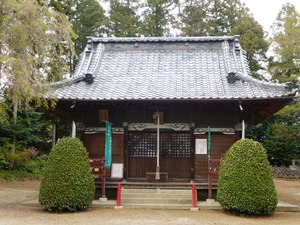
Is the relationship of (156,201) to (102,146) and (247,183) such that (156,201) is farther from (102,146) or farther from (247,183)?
(247,183)

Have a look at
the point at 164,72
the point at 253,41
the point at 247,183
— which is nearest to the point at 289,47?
the point at 253,41

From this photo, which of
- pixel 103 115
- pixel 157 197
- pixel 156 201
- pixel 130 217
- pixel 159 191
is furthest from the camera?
pixel 103 115

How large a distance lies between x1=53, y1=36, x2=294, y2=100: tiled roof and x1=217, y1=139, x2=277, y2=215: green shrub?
208cm

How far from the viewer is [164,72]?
15844mm

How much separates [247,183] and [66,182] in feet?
16.8

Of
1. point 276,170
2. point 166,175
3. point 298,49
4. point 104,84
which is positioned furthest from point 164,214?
point 276,170

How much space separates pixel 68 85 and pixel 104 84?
4.40 ft

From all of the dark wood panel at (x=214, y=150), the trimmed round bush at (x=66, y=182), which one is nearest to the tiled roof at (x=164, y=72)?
the dark wood panel at (x=214, y=150)

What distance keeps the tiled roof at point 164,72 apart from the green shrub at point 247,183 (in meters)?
2.08

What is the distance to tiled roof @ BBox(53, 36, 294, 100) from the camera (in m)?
13.4

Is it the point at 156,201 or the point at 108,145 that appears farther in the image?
the point at 108,145

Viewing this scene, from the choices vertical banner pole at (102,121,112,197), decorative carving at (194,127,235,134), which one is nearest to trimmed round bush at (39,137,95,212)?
vertical banner pole at (102,121,112,197)

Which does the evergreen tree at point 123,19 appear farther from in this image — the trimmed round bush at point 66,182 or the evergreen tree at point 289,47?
the trimmed round bush at point 66,182

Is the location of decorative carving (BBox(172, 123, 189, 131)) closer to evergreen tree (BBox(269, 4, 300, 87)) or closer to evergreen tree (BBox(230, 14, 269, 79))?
evergreen tree (BBox(269, 4, 300, 87))
